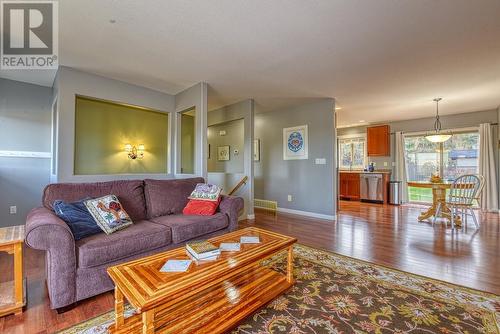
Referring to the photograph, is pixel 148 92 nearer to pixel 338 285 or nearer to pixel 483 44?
pixel 338 285

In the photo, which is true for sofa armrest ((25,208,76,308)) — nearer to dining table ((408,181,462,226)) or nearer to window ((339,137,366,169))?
dining table ((408,181,462,226))

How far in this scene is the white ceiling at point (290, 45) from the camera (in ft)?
6.38

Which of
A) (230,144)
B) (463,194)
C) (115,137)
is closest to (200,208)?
(115,137)

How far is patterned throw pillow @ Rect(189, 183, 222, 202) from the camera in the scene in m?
2.82

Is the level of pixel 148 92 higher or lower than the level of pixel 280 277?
higher

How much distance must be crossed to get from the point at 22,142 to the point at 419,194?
883cm

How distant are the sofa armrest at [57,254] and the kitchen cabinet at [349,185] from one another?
271 inches

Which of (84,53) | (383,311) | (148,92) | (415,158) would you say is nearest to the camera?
(383,311)

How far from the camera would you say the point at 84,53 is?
8.85ft

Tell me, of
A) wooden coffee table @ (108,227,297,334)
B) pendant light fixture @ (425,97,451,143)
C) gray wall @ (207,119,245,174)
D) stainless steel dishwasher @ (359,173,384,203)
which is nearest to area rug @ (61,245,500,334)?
wooden coffee table @ (108,227,297,334)

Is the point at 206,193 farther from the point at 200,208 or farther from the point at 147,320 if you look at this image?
the point at 147,320

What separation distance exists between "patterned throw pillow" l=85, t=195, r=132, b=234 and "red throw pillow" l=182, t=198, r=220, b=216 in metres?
0.70

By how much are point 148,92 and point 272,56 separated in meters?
2.34

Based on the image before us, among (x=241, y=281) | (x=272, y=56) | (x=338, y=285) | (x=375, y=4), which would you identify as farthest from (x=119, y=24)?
(x=338, y=285)
